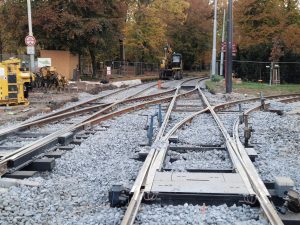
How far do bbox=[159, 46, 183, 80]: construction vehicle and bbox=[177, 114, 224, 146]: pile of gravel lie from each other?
3566 cm

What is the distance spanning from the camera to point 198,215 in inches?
199

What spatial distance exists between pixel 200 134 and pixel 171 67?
128 ft

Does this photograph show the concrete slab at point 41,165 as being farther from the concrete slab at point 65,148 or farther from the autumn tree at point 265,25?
the autumn tree at point 265,25

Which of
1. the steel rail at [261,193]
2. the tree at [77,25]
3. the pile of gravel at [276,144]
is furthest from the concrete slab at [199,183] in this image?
the tree at [77,25]

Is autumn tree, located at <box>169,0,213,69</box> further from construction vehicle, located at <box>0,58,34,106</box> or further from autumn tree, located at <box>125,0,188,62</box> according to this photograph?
construction vehicle, located at <box>0,58,34,106</box>

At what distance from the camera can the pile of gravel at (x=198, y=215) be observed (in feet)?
16.0

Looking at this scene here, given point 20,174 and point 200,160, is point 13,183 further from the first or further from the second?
point 200,160

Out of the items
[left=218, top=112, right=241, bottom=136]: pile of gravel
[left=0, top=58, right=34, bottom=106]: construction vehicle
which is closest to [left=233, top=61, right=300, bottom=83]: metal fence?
[left=218, top=112, right=241, bottom=136]: pile of gravel

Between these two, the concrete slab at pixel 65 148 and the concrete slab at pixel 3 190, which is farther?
the concrete slab at pixel 65 148

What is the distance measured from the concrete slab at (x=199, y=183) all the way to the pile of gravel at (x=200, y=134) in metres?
2.97

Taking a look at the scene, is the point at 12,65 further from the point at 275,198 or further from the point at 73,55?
the point at 73,55

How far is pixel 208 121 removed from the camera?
13188 mm

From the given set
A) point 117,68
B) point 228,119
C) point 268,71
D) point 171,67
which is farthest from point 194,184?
point 117,68

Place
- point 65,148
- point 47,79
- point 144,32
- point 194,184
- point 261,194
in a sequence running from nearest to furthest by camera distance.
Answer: point 261,194, point 194,184, point 65,148, point 47,79, point 144,32
